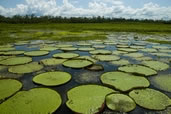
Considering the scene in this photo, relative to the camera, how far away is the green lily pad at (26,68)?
231 cm

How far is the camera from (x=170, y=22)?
76.8ft

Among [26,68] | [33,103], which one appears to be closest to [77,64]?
[26,68]

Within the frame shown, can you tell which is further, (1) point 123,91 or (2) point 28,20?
(2) point 28,20

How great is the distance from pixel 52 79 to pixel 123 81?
3.65 ft

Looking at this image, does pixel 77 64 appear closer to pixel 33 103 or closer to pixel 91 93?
pixel 91 93

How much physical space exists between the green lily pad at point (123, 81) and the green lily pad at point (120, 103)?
22cm

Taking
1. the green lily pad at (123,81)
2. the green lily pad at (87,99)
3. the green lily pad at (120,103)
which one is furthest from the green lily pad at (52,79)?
the green lily pad at (120,103)

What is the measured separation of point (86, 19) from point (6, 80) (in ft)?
91.0

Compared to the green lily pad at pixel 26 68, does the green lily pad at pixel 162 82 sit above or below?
below

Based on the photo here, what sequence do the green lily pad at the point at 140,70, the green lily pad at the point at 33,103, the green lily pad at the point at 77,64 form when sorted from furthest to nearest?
the green lily pad at the point at 77,64 → the green lily pad at the point at 140,70 → the green lily pad at the point at 33,103

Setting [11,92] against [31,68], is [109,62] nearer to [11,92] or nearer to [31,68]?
[31,68]

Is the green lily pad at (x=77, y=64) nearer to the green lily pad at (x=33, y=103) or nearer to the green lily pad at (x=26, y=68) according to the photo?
the green lily pad at (x=26, y=68)

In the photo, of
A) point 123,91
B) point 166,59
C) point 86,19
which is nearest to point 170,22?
point 86,19

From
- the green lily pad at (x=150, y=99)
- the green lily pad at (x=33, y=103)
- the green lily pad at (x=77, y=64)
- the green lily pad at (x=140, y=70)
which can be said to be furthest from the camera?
the green lily pad at (x=77, y=64)
